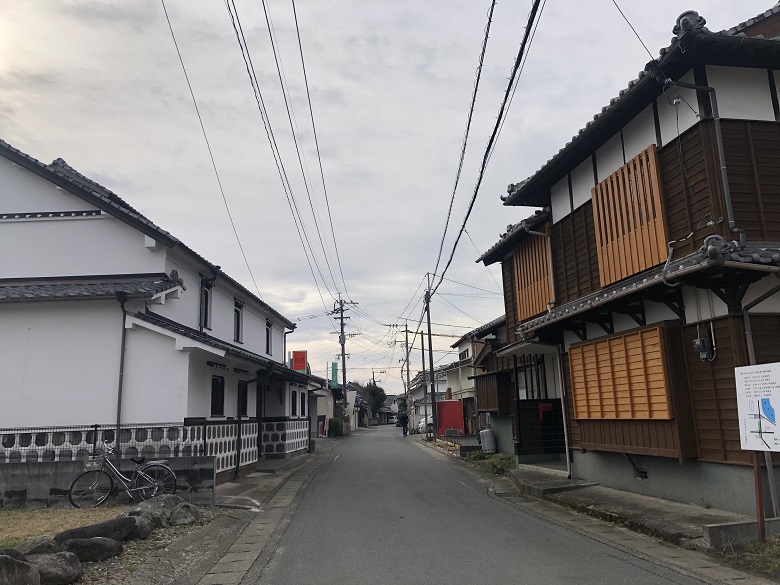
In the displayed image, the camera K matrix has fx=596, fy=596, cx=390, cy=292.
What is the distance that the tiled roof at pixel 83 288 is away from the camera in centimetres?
1377

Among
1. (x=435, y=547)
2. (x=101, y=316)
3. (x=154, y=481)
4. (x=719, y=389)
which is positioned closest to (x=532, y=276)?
(x=719, y=389)

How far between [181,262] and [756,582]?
49.8 ft

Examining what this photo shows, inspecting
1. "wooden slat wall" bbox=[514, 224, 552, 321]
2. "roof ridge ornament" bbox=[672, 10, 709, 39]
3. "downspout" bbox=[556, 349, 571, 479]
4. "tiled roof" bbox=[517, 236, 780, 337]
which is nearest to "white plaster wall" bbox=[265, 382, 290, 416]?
"wooden slat wall" bbox=[514, 224, 552, 321]

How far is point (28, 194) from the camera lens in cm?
1653

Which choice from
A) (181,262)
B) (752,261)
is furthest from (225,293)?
(752,261)

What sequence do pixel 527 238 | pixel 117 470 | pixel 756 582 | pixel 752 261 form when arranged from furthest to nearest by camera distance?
pixel 527 238 → pixel 117 470 → pixel 752 261 → pixel 756 582

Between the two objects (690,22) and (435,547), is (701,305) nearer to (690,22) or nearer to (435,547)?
(690,22)

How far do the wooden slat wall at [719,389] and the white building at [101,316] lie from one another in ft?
32.7

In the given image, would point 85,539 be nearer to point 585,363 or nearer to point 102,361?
point 102,361

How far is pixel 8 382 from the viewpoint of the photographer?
1405 cm

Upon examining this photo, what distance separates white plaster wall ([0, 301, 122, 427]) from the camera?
13938mm

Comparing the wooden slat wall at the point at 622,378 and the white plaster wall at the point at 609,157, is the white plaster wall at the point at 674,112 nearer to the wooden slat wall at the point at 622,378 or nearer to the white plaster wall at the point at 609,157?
the white plaster wall at the point at 609,157

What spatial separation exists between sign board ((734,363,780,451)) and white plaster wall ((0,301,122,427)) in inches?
499

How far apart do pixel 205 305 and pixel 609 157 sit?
12.6 metres
